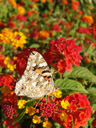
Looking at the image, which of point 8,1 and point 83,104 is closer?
point 83,104

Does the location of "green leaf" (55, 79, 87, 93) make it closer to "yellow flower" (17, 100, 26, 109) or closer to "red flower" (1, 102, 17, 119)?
"yellow flower" (17, 100, 26, 109)

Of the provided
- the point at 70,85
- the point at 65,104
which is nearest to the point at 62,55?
the point at 70,85

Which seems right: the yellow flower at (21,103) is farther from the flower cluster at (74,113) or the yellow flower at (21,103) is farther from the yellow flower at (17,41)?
the yellow flower at (17,41)

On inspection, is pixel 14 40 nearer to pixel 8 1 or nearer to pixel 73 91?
pixel 73 91

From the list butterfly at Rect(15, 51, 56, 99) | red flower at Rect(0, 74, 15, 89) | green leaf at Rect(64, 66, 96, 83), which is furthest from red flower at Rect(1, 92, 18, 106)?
green leaf at Rect(64, 66, 96, 83)

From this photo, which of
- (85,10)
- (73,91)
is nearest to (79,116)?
(73,91)

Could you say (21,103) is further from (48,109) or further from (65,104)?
(65,104)
